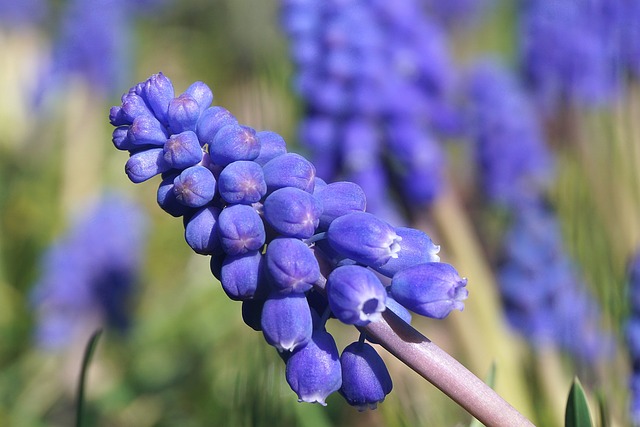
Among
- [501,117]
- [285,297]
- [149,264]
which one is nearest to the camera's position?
[285,297]

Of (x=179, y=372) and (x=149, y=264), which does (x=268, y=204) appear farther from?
(x=149, y=264)

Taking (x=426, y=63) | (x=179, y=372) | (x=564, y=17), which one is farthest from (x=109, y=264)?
(x=564, y=17)

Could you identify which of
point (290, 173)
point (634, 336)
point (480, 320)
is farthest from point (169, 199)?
point (480, 320)

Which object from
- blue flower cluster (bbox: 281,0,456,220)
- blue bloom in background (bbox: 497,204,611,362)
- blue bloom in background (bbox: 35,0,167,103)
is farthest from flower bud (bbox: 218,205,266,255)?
blue bloom in background (bbox: 35,0,167,103)

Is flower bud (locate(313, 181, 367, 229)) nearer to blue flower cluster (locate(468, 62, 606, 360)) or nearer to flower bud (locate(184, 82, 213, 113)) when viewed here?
flower bud (locate(184, 82, 213, 113))

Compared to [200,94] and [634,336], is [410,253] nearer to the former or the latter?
[200,94]

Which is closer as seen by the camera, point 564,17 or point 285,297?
point 285,297
